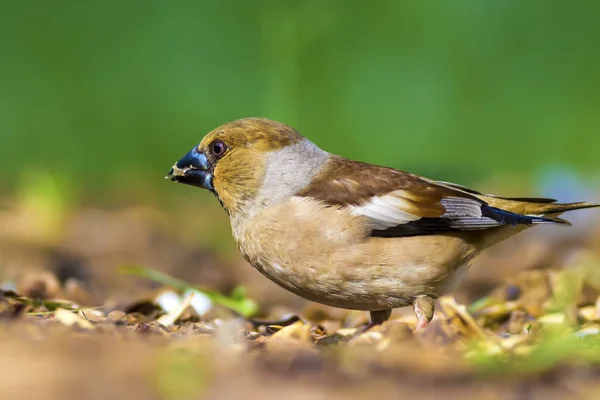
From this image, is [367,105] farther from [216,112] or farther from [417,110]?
[216,112]

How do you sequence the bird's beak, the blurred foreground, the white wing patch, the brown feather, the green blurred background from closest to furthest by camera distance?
the blurred foreground → the white wing patch → the brown feather → the bird's beak → the green blurred background

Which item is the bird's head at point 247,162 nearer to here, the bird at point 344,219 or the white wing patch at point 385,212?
the bird at point 344,219

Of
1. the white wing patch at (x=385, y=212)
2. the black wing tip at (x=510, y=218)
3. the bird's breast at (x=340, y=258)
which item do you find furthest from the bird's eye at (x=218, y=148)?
the black wing tip at (x=510, y=218)

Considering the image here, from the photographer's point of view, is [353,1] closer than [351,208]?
No

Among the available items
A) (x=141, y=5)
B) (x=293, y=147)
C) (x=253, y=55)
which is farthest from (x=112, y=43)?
(x=293, y=147)

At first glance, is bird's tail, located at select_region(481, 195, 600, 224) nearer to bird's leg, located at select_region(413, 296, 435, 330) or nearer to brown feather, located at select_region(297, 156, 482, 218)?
brown feather, located at select_region(297, 156, 482, 218)

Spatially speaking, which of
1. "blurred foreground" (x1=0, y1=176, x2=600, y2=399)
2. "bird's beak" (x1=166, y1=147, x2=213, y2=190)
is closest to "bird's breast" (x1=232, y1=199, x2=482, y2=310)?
"blurred foreground" (x1=0, y1=176, x2=600, y2=399)
